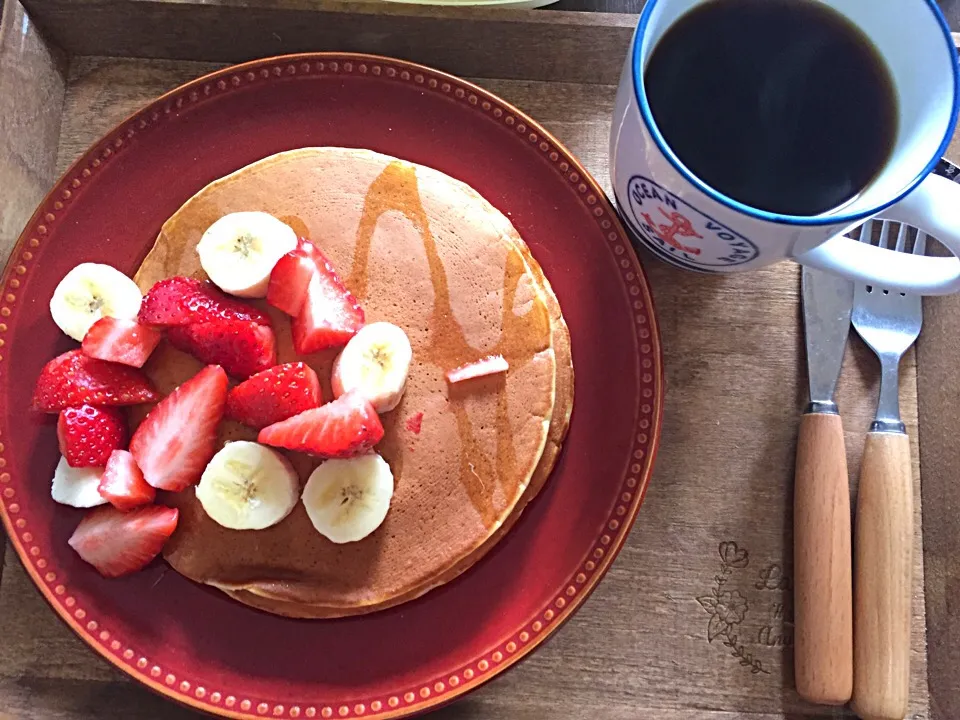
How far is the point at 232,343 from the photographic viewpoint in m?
1.14

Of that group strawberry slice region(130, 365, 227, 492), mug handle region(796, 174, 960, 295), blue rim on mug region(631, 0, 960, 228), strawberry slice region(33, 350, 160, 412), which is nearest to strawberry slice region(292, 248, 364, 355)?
strawberry slice region(130, 365, 227, 492)

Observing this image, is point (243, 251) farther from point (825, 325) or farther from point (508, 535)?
point (825, 325)

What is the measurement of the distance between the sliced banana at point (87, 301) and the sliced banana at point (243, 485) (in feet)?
0.92

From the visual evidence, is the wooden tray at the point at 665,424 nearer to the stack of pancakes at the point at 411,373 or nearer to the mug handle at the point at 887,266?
the stack of pancakes at the point at 411,373

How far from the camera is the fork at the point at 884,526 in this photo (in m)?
1.19

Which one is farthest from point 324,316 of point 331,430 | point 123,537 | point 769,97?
point 769,97

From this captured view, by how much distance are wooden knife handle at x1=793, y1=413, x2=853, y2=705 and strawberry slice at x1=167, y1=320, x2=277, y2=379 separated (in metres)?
0.86

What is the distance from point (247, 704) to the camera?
45.4 inches

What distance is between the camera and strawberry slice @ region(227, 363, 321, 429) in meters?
1.11

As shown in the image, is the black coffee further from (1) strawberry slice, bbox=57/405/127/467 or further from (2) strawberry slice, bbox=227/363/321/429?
(1) strawberry slice, bbox=57/405/127/467

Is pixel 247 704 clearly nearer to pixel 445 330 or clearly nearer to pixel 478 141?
pixel 445 330

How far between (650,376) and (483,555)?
38 centimetres

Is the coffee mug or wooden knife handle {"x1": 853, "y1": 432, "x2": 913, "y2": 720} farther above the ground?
the coffee mug

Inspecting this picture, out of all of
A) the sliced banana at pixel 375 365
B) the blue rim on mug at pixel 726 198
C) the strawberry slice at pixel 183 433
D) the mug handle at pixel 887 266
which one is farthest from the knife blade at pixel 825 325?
the strawberry slice at pixel 183 433
